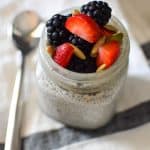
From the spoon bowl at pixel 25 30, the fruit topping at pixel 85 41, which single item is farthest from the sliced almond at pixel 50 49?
the spoon bowl at pixel 25 30

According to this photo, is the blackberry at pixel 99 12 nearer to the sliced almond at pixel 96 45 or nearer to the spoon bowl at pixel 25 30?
the sliced almond at pixel 96 45

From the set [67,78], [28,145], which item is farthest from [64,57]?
[28,145]

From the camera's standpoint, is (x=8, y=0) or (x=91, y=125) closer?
(x=91, y=125)

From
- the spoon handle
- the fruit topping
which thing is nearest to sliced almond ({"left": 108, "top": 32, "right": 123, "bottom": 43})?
the fruit topping

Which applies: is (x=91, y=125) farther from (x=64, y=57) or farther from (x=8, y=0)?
(x=8, y=0)

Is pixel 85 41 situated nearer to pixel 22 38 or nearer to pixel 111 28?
pixel 111 28

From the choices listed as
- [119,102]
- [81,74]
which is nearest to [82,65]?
[81,74]
